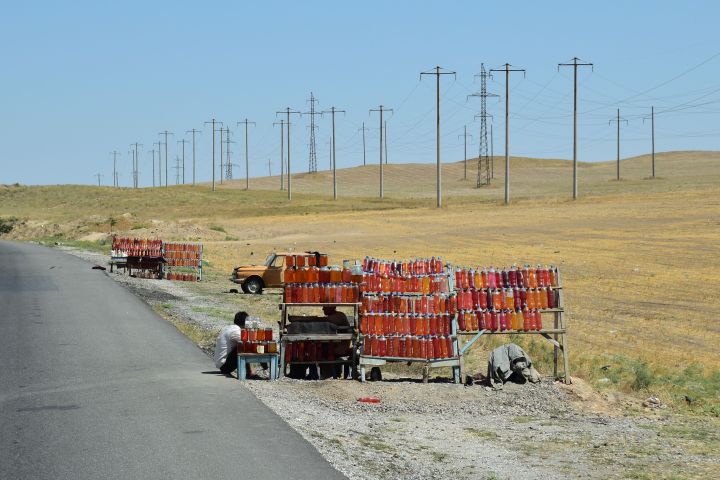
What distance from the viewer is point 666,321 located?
2800 cm

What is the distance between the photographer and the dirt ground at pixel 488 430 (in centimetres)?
1196

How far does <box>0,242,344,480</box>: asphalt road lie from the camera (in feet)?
36.7

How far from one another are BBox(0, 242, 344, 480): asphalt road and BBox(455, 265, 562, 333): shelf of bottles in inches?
150

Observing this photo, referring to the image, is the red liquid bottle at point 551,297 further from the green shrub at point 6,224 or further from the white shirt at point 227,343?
the green shrub at point 6,224

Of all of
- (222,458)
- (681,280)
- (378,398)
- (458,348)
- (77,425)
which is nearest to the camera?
(222,458)

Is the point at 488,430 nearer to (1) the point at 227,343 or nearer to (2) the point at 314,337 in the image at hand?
(2) the point at 314,337

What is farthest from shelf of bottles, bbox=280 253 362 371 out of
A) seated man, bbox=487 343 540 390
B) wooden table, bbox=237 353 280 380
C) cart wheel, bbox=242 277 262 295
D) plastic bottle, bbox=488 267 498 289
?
cart wheel, bbox=242 277 262 295

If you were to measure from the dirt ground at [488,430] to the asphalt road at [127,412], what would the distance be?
630 mm

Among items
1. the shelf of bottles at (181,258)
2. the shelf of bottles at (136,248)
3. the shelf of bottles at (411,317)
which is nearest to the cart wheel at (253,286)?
the shelf of bottles at (181,258)

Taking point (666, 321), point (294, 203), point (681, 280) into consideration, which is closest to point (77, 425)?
point (666, 321)

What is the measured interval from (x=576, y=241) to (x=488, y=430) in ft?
152

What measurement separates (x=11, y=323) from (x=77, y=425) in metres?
12.7

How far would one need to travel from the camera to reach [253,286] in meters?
36.1

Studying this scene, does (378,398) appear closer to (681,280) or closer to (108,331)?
(108,331)
